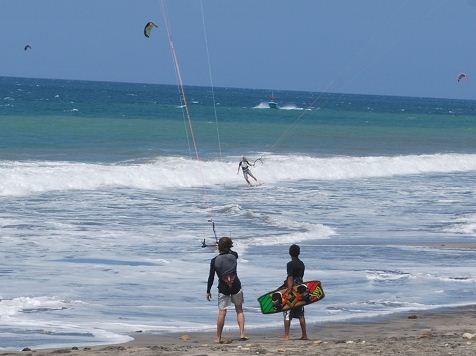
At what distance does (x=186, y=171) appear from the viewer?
112 ft

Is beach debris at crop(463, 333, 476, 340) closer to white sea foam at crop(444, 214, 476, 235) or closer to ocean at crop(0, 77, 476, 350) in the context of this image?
ocean at crop(0, 77, 476, 350)

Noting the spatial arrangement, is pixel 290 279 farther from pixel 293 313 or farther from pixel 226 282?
pixel 226 282

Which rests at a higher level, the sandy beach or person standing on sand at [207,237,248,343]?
person standing on sand at [207,237,248,343]

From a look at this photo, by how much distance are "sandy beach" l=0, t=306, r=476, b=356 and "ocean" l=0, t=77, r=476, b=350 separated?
0.41m

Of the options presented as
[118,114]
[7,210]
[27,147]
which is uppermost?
[118,114]

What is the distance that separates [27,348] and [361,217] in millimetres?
13798

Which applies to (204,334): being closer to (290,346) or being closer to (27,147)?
(290,346)

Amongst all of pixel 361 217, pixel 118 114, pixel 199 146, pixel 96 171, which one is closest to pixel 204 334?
pixel 361 217

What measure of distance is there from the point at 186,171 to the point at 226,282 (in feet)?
76.2

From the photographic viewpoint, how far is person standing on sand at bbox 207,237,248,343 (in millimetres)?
10961

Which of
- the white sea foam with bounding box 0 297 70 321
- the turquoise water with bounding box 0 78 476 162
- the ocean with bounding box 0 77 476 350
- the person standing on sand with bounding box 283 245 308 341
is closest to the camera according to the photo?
the person standing on sand with bounding box 283 245 308 341

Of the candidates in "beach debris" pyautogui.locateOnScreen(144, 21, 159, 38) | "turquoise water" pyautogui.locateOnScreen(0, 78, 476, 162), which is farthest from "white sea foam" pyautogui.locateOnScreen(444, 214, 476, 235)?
"turquoise water" pyautogui.locateOnScreen(0, 78, 476, 162)

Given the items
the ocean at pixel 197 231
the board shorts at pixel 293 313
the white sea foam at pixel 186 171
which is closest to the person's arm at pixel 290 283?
the board shorts at pixel 293 313

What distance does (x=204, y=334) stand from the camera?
455 inches
